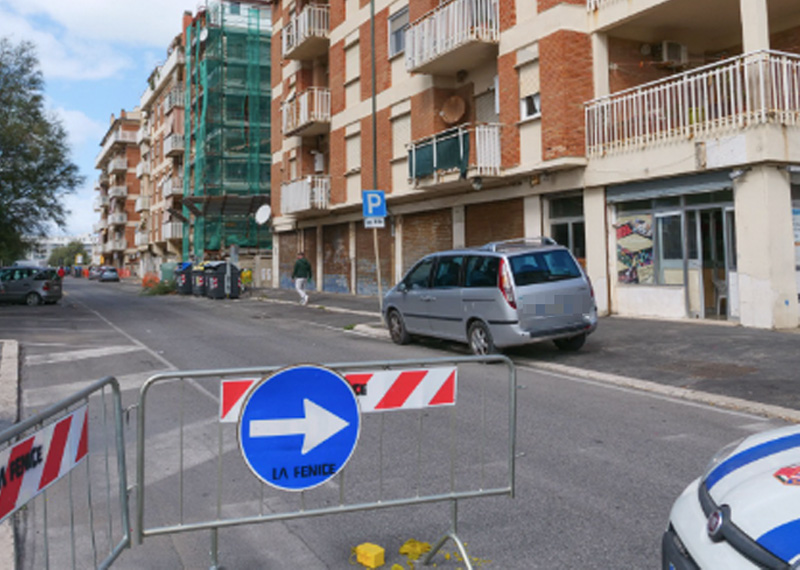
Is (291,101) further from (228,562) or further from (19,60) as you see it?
(228,562)

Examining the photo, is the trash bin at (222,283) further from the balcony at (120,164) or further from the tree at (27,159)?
the balcony at (120,164)

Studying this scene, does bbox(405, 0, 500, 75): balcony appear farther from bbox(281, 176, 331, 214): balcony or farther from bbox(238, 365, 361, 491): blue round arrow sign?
bbox(238, 365, 361, 491): blue round arrow sign

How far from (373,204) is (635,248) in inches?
236

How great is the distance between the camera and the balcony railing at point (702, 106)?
12.2 metres

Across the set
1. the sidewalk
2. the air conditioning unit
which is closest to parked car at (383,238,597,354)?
the sidewalk

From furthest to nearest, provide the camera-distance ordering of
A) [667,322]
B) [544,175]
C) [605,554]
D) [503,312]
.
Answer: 1. [544,175]
2. [667,322]
3. [503,312]
4. [605,554]

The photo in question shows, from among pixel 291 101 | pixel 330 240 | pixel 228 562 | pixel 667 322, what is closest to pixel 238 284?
pixel 330 240

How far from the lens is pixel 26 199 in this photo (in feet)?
88.1

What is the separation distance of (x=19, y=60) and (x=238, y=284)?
11.8 metres

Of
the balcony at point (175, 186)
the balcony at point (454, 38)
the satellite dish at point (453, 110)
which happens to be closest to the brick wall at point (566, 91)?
the balcony at point (454, 38)

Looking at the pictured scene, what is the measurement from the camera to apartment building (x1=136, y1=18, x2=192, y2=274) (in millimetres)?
53562

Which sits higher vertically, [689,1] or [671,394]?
[689,1]

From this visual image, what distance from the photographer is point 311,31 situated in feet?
89.6

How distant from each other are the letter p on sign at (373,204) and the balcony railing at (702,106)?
200 inches
